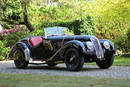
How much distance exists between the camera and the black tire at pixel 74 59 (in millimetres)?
9641

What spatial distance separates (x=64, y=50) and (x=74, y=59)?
22.2 inches

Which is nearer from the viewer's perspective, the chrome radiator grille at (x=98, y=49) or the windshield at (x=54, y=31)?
the chrome radiator grille at (x=98, y=49)

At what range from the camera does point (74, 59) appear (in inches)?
389

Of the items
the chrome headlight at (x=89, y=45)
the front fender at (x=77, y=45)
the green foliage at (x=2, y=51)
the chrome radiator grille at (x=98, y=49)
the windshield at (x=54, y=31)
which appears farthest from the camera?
the green foliage at (x=2, y=51)

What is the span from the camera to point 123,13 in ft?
70.2

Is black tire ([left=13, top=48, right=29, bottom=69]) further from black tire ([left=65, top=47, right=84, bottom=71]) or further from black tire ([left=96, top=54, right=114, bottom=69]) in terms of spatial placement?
black tire ([left=96, top=54, right=114, bottom=69])

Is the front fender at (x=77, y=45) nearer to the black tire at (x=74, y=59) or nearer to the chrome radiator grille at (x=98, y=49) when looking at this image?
the black tire at (x=74, y=59)

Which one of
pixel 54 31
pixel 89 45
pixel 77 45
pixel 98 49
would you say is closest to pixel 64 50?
pixel 77 45

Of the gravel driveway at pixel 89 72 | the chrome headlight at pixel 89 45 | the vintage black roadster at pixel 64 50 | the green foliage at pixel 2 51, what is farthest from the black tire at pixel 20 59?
the green foliage at pixel 2 51

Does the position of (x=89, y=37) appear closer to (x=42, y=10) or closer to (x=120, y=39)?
(x=120, y=39)

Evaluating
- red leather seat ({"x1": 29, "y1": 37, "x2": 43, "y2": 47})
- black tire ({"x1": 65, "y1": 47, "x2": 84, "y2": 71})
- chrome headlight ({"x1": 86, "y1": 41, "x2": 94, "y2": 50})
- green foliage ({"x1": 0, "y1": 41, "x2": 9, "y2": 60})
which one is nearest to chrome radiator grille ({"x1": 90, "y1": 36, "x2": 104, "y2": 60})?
chrome headlight ({"x1": 86, "y1": 41, "x2": 94, "y2": 50})

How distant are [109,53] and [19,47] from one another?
3433mm

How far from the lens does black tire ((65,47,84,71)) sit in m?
9.64

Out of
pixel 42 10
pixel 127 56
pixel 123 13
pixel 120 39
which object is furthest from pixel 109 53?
pixel 42 10
